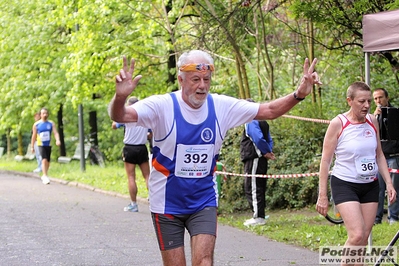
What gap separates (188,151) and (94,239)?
552cm

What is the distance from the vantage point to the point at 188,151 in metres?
5.61

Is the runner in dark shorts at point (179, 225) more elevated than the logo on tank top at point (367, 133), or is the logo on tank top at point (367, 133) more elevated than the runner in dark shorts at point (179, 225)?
the logo on tank top at point (367, 133)

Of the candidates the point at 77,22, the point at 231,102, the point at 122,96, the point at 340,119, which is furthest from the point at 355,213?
the point at 77,22

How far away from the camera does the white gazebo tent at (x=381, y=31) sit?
797 centimetres

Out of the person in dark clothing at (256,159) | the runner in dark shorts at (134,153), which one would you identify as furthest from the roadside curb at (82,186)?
the person in dark clothing at (256,159)

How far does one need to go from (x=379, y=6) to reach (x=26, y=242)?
594cm

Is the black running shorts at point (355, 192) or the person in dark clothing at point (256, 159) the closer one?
the black running shorts at point (355, 192)

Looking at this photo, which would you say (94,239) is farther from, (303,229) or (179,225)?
(179,225)

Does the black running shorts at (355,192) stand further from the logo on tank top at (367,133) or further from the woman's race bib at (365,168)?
the logo on tank top at (367,133)

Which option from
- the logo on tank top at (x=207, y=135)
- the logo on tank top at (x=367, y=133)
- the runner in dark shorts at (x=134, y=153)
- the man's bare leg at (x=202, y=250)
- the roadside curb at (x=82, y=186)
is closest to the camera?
the man's bare leg at (x=202, y=250)

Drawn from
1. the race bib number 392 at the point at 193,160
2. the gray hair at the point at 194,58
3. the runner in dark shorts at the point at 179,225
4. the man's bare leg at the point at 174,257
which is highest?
the gray hair at the point at 194,58

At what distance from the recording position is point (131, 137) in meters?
13.9

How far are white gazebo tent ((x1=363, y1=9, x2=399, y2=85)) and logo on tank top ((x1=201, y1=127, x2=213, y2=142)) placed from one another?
3061 mm

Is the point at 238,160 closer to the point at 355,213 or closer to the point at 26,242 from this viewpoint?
the point at 26,242
